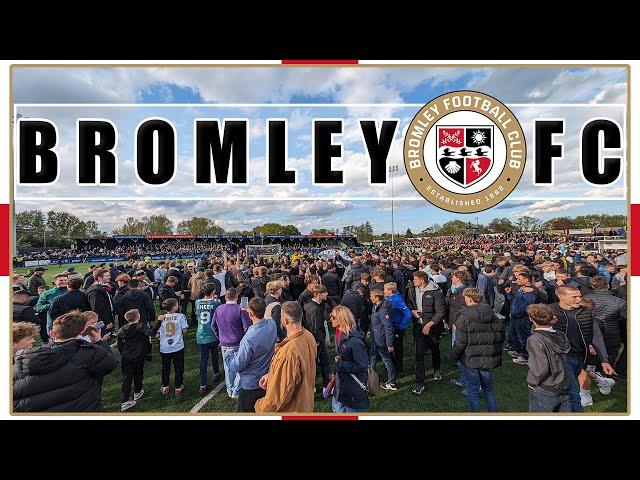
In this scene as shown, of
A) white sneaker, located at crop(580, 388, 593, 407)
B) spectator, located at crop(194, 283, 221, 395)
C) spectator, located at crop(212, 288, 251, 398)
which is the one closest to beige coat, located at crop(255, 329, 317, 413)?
spectator, located at crop(212, 288, 251, 398)

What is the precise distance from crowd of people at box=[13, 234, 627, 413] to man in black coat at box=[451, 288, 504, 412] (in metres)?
0.01

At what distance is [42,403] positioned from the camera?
8.18 feet

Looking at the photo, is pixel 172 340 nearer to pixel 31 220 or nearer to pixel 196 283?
pixel 196 283

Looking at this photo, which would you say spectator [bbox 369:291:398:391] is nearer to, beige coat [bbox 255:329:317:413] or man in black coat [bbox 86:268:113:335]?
beige coat [bbox 255:329:317:413]

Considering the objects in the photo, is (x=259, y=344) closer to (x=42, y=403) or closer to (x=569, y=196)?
(x=42, y=403)

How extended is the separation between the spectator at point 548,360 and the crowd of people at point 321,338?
10mm

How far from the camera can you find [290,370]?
229cm

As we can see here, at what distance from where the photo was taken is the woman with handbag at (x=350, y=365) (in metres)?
2.50

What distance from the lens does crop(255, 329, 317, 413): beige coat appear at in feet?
7.47

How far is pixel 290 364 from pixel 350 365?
0.58 meters

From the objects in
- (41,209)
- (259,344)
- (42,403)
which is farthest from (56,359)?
(41,209)

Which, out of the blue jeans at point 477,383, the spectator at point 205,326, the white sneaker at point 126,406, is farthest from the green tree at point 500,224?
the white sneaker at point 126,406

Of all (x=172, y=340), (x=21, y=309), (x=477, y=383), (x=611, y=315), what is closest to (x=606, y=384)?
(x=611, y=315)

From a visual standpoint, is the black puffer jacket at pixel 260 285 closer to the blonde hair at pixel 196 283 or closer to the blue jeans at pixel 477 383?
the blonde hair at pixel 196 283
